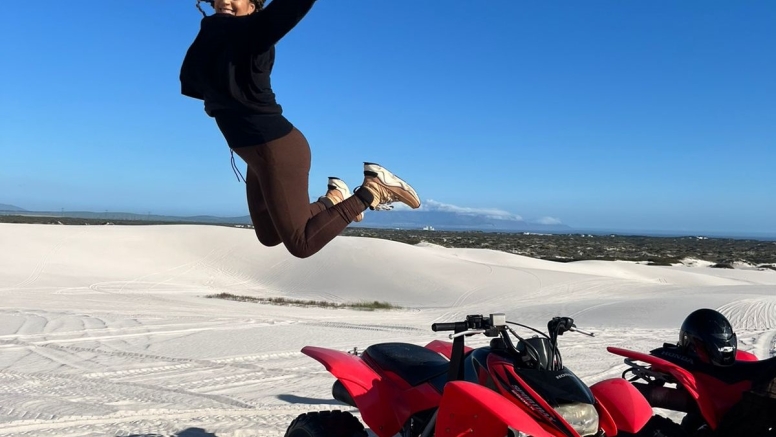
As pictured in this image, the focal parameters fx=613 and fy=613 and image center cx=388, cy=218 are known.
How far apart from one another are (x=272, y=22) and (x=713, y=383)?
138 inches

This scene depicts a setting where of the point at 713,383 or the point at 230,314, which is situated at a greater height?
the point at 713,383

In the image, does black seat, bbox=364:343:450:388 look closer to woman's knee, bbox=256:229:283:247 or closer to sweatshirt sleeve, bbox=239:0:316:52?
woman's knee, bbox=256:229:283:247

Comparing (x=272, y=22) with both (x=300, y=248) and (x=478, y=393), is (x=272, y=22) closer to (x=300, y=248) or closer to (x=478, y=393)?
(x=300, y=248)

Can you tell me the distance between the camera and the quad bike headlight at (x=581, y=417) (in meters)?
2.69

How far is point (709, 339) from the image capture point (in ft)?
13.3

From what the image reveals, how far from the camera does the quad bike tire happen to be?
3.43m

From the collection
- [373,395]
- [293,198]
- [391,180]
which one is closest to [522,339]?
[373,395]

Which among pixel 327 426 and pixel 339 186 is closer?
pixel 327 426

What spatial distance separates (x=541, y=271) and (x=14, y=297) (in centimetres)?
1744

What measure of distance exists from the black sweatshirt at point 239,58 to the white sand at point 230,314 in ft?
9.46

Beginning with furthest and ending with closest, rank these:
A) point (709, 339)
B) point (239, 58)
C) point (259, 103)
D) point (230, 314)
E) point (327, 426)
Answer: point (230, 314)
point (709, 339)
point (327, 426)
point (259, 103)
point (239, 58)

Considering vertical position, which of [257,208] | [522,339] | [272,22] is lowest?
[522,339]

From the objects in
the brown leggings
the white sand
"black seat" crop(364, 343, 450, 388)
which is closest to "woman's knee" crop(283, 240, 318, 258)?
the brown leggings

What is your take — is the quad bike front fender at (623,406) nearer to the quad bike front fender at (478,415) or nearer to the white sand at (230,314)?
the quad bike front fender at (478,415)
